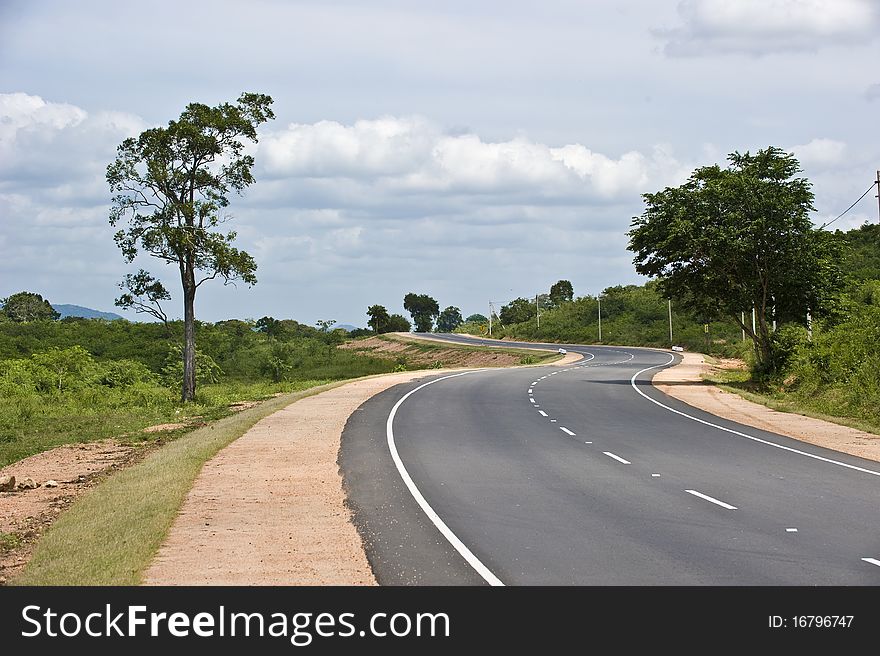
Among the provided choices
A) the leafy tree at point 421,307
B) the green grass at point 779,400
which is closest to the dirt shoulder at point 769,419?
the green grass at point 779,400

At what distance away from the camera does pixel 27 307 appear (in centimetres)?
14038

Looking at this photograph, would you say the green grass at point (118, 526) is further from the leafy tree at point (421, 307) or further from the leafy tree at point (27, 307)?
the leafy tree at point (421, 307)

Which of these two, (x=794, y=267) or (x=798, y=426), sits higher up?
(x=794, y=267)

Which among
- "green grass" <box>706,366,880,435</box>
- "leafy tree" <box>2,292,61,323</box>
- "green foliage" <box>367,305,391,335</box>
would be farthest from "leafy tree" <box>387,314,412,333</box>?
"green grass" <box>706,366,880,435</box>

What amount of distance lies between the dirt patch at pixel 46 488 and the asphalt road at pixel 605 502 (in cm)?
427

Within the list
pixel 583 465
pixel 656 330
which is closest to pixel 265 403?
pixel 583 465

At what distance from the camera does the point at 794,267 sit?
42188 mm

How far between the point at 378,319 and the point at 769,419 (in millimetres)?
144341

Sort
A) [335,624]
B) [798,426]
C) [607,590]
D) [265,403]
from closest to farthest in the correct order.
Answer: [335,624] → [607,590] → [798,426] → [265,403]

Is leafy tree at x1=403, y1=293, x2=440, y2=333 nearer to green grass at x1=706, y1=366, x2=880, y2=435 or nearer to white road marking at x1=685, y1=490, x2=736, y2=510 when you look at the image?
green grass at x1=706, y1=366, x2=880, y2=435

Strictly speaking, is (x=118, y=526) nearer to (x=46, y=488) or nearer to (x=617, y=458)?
(x=46, y=488)

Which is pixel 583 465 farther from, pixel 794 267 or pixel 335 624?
pixel 794 267

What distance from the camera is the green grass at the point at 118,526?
10.6 m

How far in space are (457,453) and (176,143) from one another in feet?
86.8
